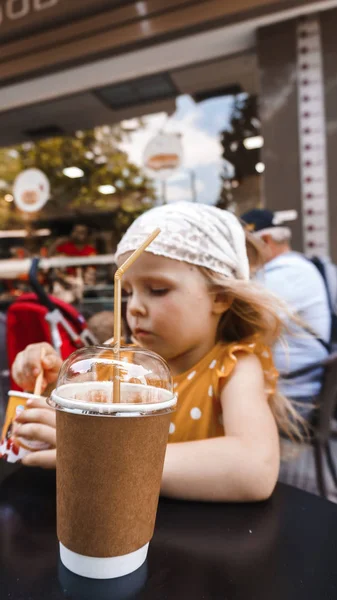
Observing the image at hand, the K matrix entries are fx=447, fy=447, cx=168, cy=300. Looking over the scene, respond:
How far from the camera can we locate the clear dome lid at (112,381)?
0.52m

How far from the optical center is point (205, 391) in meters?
1.04

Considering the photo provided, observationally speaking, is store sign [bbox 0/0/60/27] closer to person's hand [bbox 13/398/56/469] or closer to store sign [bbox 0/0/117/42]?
store sign [bbox 0/0/117/42]

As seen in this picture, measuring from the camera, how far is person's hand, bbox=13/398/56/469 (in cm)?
76

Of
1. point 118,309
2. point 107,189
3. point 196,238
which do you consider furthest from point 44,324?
point 107,189

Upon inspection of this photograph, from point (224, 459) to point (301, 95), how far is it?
11.4ft

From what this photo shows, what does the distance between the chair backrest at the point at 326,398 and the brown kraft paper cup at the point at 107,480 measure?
5.40 ft

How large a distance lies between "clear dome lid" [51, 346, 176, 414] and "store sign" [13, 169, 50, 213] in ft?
16.1

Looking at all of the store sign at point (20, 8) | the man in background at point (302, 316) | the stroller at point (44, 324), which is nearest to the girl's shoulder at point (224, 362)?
the stroller at point (44, 324)

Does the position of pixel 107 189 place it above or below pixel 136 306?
above

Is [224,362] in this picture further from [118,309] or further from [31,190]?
[31,190]

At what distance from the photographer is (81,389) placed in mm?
530

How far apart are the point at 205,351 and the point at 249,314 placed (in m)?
0.14

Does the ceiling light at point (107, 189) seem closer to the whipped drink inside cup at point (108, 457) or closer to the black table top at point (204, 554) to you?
the black table top at point (204, 554)

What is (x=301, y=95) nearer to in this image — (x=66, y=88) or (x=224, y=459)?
(x=66, y=88)
